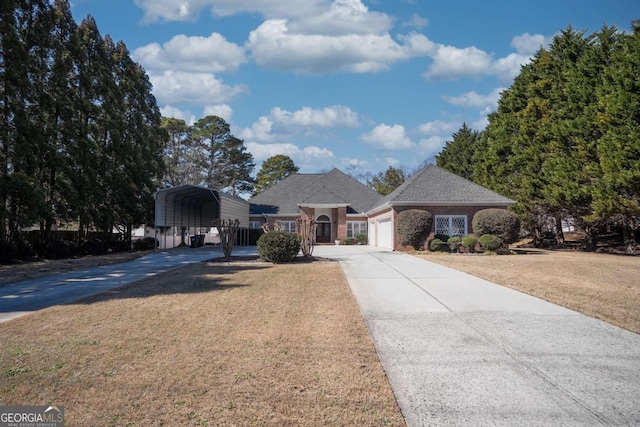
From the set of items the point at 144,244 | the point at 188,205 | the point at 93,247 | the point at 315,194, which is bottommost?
the point at 144,244

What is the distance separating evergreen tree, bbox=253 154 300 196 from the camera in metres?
54.1

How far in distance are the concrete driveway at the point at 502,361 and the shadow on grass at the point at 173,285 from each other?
4112mm

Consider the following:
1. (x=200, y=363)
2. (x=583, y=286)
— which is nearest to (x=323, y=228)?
(x=583, y=286)

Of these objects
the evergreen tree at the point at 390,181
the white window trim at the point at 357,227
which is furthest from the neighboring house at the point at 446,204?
the evergreen tree at the point at 390,181

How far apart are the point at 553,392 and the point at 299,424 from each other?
246 cm

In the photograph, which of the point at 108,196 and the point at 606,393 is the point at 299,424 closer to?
the point at 606,393

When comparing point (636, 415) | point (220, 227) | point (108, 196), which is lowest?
point (636, 415)

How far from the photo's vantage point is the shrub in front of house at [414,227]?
22984 millimetres

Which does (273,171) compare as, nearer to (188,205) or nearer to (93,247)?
(188,205)

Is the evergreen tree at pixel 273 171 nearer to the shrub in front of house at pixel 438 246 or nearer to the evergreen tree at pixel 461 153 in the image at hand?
the evergreen tree at pixel 461 153

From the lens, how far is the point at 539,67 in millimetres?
29109

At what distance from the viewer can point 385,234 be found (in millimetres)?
27375

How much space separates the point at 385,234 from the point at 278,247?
40.0 feet

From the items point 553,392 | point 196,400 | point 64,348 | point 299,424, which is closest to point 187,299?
point 64,348
